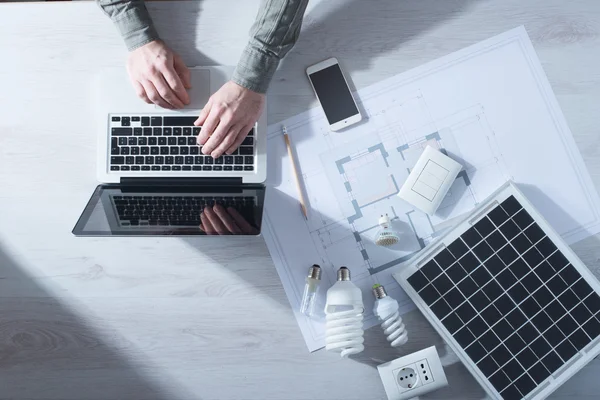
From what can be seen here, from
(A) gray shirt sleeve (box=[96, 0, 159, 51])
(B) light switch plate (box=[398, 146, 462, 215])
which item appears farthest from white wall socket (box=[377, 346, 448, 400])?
(A) gray shirt sleeve (box=[96, 0, 159, 51])

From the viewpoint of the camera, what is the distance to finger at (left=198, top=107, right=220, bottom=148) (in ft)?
3.06

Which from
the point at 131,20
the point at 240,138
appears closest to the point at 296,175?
the point at 240,138

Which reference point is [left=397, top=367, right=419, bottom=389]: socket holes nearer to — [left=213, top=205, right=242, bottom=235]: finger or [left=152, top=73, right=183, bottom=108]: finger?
[left=213, top=205, right=242, bottom=235]: finger

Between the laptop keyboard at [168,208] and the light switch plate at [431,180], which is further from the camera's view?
the light switch plate at [431,180]

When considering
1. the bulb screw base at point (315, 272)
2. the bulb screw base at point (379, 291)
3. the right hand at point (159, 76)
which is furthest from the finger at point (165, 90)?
the bulb screw base at point (379, 291)

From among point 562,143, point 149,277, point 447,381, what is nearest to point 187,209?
point 149,277

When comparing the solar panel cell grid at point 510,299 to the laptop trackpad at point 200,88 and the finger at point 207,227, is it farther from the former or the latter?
the laptop trackpad at point 200,88

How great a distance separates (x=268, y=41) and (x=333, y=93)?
16 cm

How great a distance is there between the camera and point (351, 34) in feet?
3.29

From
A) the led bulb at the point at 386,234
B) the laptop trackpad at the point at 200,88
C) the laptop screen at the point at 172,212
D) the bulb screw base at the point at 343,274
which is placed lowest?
the bulb screw base at the point at 343,274

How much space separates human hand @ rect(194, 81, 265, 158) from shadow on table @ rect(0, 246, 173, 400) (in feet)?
1.35

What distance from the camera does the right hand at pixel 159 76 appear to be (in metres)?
0.94

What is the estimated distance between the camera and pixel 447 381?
965 millimetres

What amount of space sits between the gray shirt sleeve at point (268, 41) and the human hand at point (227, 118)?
2 cm
